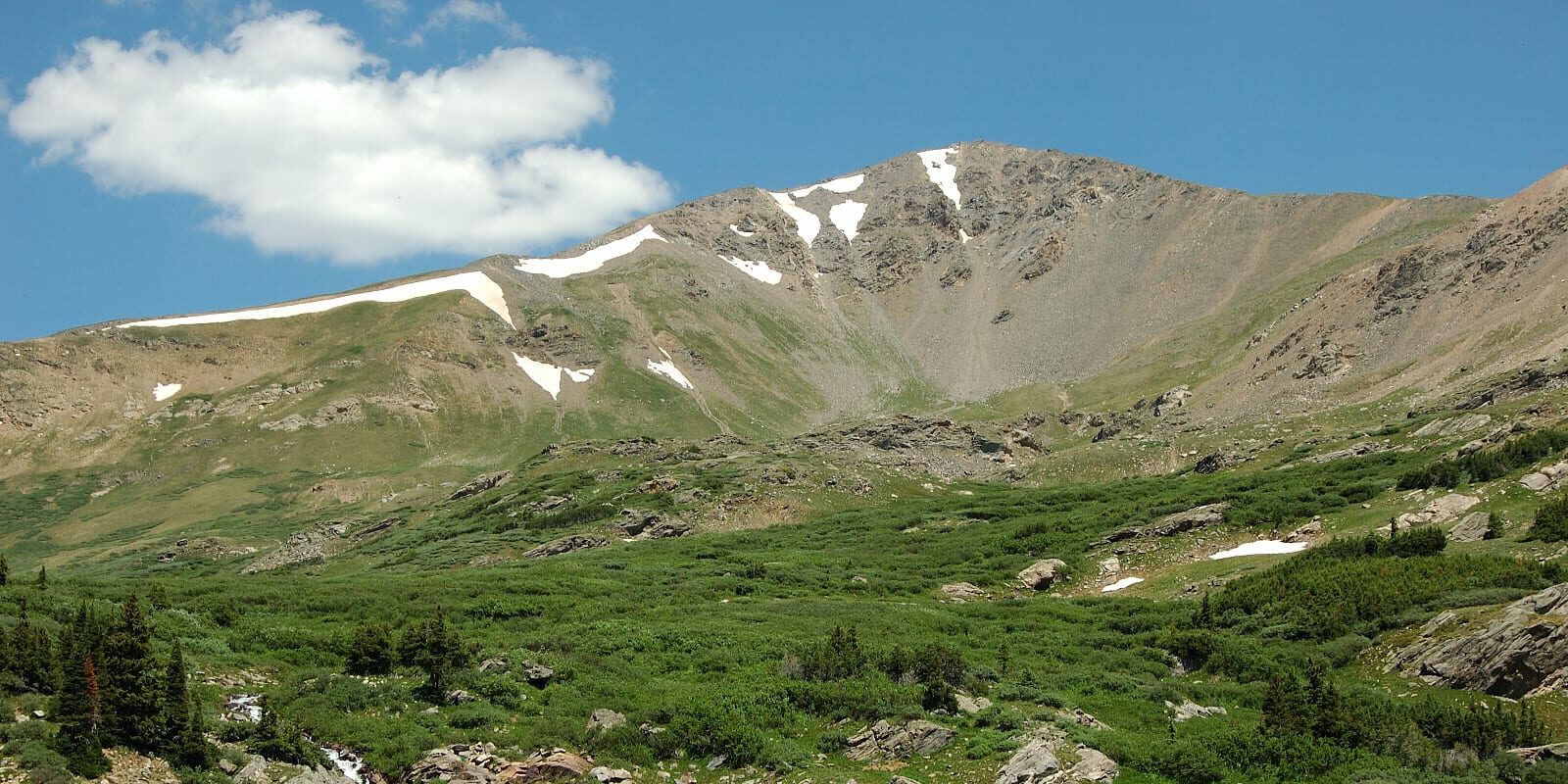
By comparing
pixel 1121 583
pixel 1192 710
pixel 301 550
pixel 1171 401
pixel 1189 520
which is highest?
pixel 301 550

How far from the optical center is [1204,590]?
151 ft

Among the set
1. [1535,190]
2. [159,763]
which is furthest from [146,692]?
[1535,190]

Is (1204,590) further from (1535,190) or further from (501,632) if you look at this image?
(1535,190)

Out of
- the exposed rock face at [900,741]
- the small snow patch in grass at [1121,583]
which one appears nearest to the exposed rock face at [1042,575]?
the small snow patch in grass at [1121,583]

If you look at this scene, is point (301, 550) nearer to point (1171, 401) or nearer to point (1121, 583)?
point (1121, 583)

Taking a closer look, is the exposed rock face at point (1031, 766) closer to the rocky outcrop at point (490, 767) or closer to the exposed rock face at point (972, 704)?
the exposed rock face at point (972, 704)

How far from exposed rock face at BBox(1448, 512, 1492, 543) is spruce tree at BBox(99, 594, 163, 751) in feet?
146

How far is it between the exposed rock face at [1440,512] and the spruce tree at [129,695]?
46.9 metres

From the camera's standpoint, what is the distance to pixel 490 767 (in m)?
25.4

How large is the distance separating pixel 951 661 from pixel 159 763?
2038 cm

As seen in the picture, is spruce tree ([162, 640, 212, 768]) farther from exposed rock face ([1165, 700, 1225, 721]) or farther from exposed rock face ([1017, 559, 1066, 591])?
exposed rock face ([1017, 559, 1066, 591])

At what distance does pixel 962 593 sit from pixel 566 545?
34.8 metres

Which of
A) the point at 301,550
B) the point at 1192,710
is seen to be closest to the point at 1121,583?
the point at 1192,710

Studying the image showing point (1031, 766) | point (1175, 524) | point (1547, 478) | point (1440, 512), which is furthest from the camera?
A: point (1175, 524)
